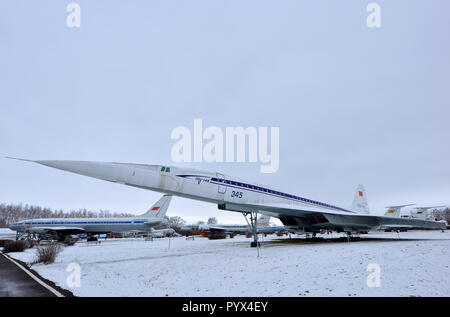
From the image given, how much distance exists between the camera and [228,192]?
16266 mm

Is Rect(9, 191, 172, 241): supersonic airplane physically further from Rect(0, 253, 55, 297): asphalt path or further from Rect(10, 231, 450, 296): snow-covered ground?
Rect(0, 253, 55, 297): asphalt path

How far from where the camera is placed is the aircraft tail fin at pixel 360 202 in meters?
29.3

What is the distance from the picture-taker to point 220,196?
16.0 meters

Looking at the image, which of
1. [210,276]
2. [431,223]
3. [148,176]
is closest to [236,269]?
[210,276]

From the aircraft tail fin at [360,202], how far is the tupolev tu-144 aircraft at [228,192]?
23.3 feet

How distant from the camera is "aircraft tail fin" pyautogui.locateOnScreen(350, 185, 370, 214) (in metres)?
29.3

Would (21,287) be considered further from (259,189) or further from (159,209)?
(159,209)

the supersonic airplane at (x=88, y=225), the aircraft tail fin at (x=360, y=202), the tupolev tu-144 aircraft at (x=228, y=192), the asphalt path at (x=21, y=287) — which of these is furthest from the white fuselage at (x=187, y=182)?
the supersonic airplane at (x=88, y=225)

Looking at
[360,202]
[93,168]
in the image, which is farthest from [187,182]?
[360,202]

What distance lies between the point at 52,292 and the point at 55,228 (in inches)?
1330

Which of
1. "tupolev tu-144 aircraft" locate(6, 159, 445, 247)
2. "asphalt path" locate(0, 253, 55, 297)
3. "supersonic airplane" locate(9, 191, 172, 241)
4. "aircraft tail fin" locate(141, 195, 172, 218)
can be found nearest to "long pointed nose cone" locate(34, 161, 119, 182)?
"tupolev tu-144 aircraft" locate(6, 159, 445, 247)

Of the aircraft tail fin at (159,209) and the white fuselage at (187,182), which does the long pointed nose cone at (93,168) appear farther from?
the aircraft tail fin at (159,209)

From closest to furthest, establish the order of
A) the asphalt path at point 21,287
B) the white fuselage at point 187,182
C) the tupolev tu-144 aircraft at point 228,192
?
the asphalt path at point 21,287, the white fuselage at point 187,182, the tupolev tu-144 aircraft at point 228,192

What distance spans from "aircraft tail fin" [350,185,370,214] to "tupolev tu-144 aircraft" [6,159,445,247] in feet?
23.3
